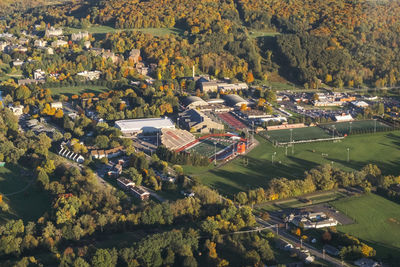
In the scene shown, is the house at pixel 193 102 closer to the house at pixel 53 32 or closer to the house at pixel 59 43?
the house at pixel 59 43

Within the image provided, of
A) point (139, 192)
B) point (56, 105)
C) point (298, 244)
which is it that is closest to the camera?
point (298, 244)

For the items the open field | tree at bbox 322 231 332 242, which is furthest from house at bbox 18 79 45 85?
tree at bbox 322 231 332 242

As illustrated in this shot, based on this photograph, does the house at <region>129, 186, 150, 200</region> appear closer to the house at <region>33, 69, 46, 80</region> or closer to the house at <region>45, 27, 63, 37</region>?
the house at <region>33, 69, 46, 80</region>

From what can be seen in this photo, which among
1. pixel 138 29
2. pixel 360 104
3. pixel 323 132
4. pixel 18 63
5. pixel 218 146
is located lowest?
pixel 360 104

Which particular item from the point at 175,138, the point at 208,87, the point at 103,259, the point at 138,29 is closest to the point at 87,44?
the point at 138,29

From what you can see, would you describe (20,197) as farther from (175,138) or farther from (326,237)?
(326,237)

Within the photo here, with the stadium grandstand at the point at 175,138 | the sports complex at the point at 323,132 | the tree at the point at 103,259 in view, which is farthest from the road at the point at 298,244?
the sports complex at the point at 323,132

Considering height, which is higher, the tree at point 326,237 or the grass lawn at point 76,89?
the tree at point 326,237
